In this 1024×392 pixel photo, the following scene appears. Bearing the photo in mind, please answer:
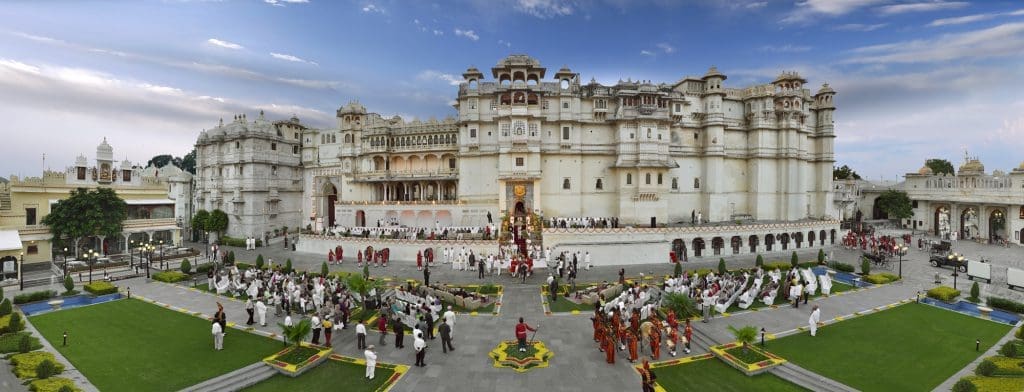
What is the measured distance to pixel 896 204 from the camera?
5591 centimetres

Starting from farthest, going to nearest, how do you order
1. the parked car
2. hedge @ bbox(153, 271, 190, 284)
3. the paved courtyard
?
the parked car → hedge @ bbox(153, 271, 190, 284) → the paved courtyard

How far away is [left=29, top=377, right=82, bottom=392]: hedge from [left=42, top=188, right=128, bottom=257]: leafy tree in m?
28.9

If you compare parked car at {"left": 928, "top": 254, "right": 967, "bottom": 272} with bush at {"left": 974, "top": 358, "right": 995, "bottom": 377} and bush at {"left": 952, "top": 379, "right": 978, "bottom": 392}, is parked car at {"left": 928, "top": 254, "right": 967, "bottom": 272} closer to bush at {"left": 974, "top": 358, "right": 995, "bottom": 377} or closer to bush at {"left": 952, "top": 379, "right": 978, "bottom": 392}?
bush at {"left": 974, "top": 358, "right": 995, "bottom": 377}

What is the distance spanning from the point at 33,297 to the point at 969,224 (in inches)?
3252

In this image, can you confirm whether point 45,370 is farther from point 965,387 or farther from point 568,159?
point 568,159

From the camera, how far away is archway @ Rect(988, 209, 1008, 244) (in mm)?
44384

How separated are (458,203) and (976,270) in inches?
1537

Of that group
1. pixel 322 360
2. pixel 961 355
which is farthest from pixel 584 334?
pixel 961 355

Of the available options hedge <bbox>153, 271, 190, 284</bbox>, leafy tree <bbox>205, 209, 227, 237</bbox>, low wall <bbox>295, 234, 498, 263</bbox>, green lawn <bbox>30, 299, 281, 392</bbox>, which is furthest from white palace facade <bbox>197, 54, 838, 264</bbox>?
green lawn <bbox>30, 299, 281, 392</bbox>

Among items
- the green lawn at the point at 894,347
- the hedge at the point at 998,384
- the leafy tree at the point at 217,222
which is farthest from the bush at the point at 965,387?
the leafy tree at the point at 217,222

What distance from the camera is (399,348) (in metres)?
16.5

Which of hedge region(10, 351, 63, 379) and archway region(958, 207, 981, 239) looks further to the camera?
archway region(958, 207, 981, 239)

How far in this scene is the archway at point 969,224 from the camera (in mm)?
47406

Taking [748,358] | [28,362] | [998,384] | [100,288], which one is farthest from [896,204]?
[100,288]
